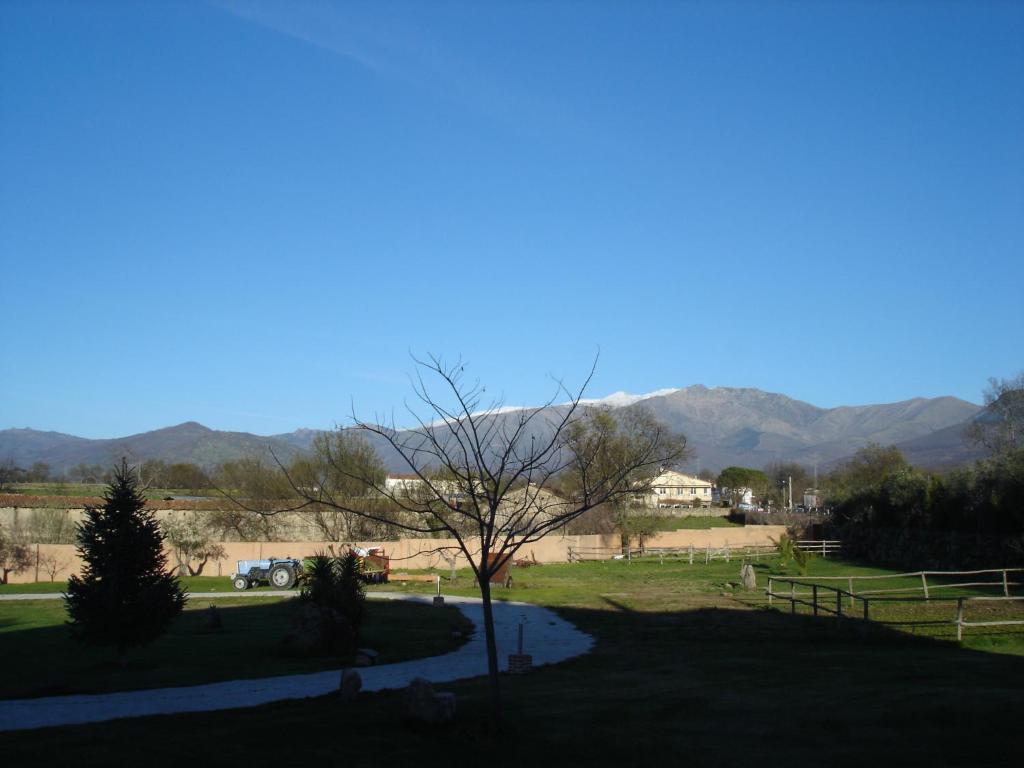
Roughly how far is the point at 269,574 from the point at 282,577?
136 centimetres

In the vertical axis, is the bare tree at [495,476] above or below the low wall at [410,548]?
above

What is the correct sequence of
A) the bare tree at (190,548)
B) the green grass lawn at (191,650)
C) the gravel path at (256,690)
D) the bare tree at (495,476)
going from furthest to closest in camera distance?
the bare tree at (190,548)
the green grass lawn at (191,650)
the gravel path at (256,690)
the bare tree at (495,476)

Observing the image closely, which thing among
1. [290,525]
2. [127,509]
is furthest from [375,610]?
[290,525]

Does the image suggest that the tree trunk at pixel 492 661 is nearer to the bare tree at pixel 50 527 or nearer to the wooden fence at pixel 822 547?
the bare tree at pixel 50 527

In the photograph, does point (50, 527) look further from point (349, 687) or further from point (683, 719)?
point (683, 719)

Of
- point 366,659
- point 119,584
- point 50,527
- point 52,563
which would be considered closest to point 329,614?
point 366,659

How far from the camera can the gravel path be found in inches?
528

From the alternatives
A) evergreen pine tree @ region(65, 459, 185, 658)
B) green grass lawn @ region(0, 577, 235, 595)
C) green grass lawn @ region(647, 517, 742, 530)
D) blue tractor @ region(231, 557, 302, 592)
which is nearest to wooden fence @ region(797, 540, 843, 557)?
green grass lawn @ region(647, 517, 742, 530)

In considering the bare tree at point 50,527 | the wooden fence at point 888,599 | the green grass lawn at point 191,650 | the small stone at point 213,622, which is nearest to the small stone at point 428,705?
the green grass lawn at point 191,650

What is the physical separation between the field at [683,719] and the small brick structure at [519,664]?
295 millimetres

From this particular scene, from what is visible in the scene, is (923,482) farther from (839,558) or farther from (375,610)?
(375,610)

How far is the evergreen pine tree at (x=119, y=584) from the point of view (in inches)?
734

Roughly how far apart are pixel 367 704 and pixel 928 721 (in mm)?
7218

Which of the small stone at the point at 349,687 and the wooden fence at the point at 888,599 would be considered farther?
the wooden fence at the point at 888,599
